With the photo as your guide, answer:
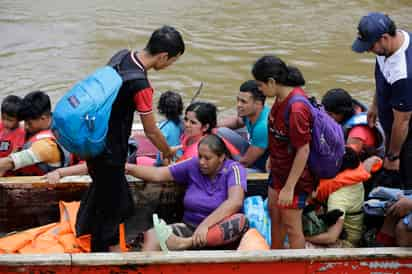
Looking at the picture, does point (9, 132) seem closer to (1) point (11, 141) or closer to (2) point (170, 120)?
(1) point (11, 141)

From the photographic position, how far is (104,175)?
12.2 feet

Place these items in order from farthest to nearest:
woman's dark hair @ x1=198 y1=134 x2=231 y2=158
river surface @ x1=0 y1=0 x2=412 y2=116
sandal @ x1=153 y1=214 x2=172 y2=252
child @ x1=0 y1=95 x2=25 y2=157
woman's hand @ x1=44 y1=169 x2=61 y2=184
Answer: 1. river surface @ x1=0 y1=0 x2=412 y2=116
2. child @ x1=0 y1=95 x2=25 y2=157
3. woman's hand @ x1=44 y1=169 x2=61 y2=184
4. woman's dark hair @ x1=198 y1=134 x2=231 y2=158
5. sandal @ x1=153 y1=214 x2=172 y2=252

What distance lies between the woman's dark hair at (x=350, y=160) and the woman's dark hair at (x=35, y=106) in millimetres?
2059

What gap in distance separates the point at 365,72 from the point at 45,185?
266 inches

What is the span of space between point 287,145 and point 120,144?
3.13 ft

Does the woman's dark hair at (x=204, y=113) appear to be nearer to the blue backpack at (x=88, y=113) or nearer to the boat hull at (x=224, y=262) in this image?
the blue backpack at (x=88, y=113)

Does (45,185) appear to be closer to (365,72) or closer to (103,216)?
(103,216)

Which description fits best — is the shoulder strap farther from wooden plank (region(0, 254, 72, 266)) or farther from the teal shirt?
wooden plank (region(0, 254, 72, 266))

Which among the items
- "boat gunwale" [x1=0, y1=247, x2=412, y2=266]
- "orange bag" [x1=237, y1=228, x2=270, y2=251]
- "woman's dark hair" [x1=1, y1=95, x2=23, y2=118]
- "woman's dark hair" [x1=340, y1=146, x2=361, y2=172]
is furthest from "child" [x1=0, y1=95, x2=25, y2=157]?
"woman's dark hair" [x1=340, y1=146, x2=361, y2=172]

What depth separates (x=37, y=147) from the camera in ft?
14.2

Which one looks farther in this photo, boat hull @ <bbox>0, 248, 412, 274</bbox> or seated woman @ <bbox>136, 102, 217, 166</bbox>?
seated woman @ <bbox>136, 102, 217, 166</bbox>

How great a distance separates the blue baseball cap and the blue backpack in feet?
5.28

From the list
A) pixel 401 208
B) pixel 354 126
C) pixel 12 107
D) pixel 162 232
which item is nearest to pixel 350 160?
pixel 354 126

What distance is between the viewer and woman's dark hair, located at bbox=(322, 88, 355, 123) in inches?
181
